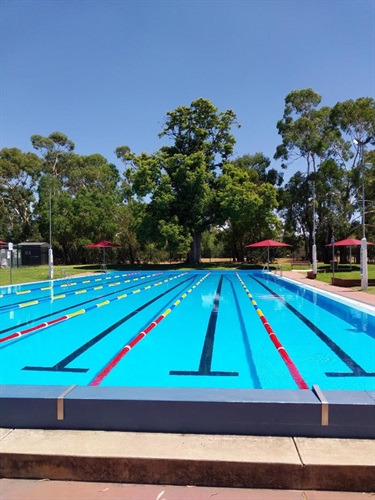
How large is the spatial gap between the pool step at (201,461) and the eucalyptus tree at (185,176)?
2718 centimetres

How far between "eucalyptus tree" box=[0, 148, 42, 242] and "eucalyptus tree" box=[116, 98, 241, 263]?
1654 cm

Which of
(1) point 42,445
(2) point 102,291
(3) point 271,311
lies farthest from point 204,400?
(2) point 102,291

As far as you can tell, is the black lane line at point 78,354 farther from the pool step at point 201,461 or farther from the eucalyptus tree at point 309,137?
the eucalyptus tree at point 309,137

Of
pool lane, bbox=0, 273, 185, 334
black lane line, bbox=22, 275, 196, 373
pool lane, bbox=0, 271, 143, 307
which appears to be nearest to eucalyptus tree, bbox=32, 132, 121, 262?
pool lane, bbox=0, 271, 143, 307

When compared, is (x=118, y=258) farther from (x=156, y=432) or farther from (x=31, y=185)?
(x=156, y=432)

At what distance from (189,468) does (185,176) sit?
3046 centimetres

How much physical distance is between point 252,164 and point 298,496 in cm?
4089

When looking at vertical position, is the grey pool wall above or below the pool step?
above

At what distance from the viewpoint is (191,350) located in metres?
7.00

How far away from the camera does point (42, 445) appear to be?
2.49 m

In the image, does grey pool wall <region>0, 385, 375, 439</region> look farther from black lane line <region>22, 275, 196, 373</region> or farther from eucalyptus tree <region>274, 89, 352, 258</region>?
eucalyptus tree <region>274, 89, 352, 258</region>

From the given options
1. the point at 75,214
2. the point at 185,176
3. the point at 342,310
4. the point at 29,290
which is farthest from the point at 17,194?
the point at 342,310

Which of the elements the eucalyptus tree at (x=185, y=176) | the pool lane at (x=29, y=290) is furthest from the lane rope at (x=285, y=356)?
the eucalyptus tree at (x=185, y=176)

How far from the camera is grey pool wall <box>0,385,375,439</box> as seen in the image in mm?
2576
